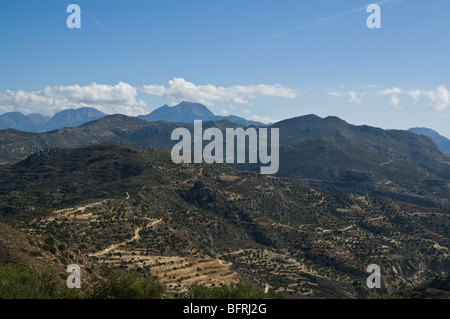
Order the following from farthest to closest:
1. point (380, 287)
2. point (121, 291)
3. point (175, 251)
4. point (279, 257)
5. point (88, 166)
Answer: point (88, 166)
point (279, 257)
point (380, 287)
point (175, 251)
point (121, 291)

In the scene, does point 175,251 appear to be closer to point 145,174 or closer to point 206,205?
point 206,205

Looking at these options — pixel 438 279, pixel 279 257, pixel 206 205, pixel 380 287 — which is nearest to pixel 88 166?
A: pixel 206 205

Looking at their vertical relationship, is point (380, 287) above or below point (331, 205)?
below

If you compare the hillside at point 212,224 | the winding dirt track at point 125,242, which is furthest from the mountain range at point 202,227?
the hillside at point 212,224
